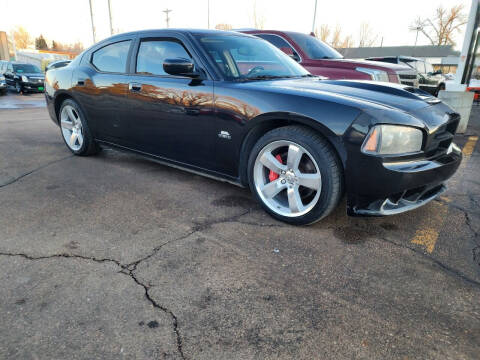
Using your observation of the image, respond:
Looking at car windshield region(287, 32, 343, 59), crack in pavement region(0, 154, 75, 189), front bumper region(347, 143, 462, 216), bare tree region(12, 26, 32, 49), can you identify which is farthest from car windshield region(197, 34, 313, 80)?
bare tree region(12, 26, 32, 49)

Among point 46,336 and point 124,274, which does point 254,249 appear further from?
point 46,336

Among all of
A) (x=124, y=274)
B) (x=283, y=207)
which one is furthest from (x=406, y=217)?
(x=124, y=274)

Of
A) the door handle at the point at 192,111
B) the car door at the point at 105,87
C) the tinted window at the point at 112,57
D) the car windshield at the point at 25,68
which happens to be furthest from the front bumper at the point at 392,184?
the car windshield at the point at 25,68

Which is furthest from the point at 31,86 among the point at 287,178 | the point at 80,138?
the point at 287,178

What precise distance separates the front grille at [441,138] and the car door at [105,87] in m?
2.92

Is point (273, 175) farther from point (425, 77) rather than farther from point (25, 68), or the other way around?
point (25, 68)

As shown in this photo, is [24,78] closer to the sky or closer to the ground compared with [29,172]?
closer to the sky

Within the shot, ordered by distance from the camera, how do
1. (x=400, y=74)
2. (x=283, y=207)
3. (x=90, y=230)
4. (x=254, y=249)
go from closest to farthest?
1. (x=254, y=249)
2. (x=90, y=230)
3. (x=283, y=207)
4. (x=400, y=74)

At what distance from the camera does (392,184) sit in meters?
2.30

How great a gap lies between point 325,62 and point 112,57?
368 centimetres

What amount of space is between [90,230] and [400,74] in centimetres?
619

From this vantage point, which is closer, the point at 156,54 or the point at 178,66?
the point at 178,66

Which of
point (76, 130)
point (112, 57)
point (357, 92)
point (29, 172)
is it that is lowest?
point (29, 172)

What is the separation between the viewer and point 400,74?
6547 mm
